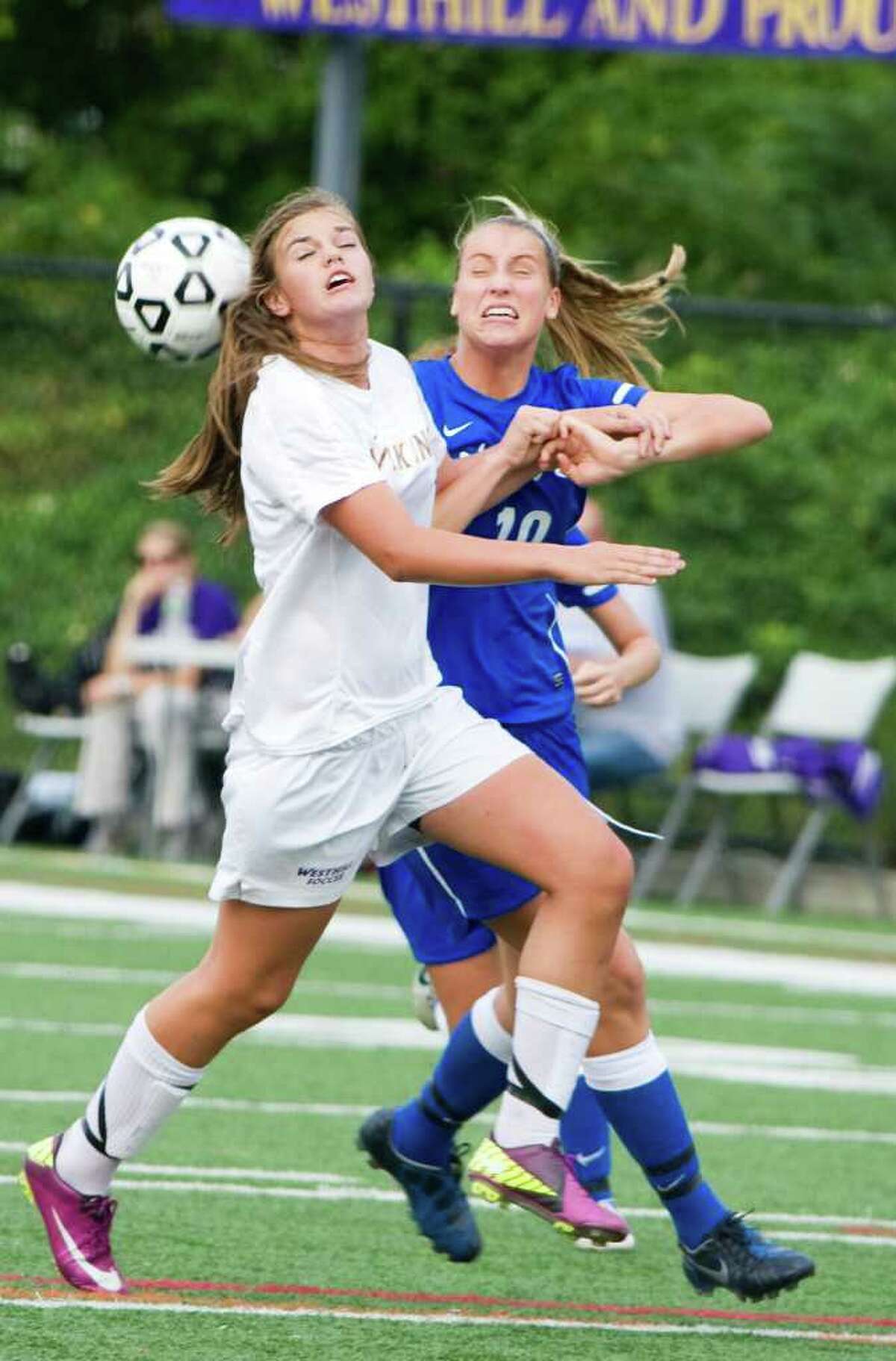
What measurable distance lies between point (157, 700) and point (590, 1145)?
7871 millimetres

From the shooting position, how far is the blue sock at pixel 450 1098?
557 cm

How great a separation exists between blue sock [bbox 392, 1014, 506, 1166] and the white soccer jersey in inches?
38.3

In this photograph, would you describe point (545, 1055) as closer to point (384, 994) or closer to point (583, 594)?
point (583, 594)

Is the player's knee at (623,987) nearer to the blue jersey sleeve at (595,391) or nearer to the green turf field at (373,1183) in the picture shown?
the green turf field at (373,1183)

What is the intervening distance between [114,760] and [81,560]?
1904mm

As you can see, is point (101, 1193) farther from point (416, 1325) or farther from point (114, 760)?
point (114, 760)

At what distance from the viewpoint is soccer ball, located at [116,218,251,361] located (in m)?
5.20

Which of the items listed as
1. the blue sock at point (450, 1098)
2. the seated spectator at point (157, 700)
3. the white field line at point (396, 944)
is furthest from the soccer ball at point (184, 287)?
the seated spectator at point (157, 700)

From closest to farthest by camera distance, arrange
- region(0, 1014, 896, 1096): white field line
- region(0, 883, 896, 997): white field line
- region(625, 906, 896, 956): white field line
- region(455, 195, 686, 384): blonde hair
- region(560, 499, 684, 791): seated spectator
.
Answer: region(455, 195, 686, 384): blonde hair < region(0, 1014, 896, 1096): white field line < region(0, 883, 896, 997): white field line < region(625, 906, 896, 956): white field line < region(560, 499, 684, 791): seated spectator

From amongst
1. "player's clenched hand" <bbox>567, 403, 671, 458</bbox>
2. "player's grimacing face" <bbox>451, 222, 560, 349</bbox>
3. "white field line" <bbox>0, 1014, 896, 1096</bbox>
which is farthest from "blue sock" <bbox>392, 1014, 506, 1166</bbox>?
"white field line" <bbox>0, 1014, 896, 1096</bbox>

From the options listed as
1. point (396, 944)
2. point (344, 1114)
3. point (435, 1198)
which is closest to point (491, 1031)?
point (435, 1198)

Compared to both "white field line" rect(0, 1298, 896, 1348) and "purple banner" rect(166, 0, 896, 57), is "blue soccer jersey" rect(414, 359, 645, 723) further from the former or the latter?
"purple banner" rect(166, 0, 896, 57)

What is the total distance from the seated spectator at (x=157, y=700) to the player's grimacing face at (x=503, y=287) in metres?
8.38

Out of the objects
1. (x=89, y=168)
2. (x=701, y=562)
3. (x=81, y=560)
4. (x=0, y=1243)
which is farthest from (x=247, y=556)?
(x=0, y=1243)
